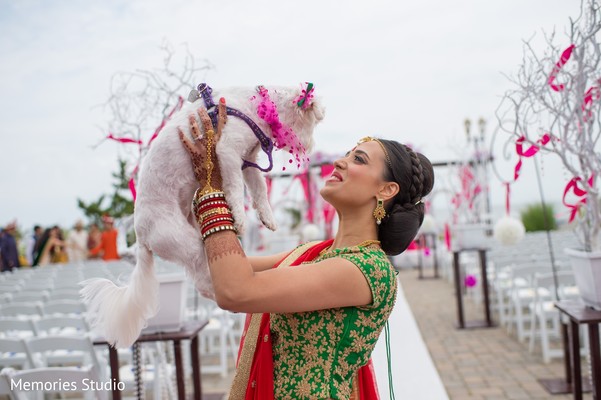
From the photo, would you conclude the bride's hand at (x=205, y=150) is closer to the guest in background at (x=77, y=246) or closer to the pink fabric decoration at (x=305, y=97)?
the pink fabric decoration at (x=305, y=97)

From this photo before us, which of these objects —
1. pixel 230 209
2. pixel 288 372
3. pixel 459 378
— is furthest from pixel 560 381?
pixel 230 209

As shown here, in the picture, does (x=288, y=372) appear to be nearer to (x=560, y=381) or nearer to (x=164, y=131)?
(x=164, y=131)

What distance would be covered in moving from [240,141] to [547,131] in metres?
2.69

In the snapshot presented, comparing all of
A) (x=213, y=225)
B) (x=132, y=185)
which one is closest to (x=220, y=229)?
(x=213, y=225)

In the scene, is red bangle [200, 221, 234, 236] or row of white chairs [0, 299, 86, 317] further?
row of white chairs [0, 299, 86, 317]

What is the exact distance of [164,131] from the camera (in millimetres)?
1321

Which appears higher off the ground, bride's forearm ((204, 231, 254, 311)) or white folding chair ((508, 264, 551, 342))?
bride's forearm ((204, 231, 254, 311))

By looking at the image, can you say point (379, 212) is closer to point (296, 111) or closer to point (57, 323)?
point (296, 111)

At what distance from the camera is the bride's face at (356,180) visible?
1.44m

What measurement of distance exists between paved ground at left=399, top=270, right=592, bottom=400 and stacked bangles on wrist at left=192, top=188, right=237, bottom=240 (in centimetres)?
353

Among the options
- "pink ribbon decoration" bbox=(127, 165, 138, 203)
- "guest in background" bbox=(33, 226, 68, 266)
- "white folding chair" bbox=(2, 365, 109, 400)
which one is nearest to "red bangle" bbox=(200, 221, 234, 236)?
"pink ribbon decoration" bbox=(127, 165, 138, 203)

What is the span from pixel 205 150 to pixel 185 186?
0.11 meters

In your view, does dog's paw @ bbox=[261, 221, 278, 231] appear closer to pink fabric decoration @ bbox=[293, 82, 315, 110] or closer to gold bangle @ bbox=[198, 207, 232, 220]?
gold bangle @ bbox=[198, 207, 232, 220]

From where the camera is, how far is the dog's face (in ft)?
4.50
